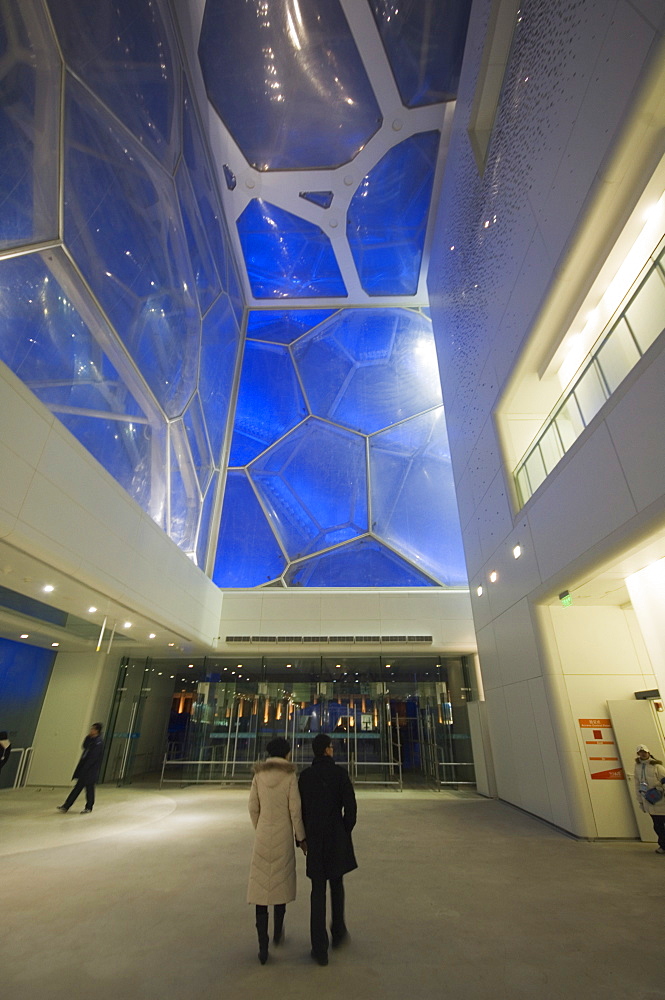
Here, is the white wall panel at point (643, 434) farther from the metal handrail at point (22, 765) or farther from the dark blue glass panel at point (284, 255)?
the dark blue glass panel at point (284, 255)

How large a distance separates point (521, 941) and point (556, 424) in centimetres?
594

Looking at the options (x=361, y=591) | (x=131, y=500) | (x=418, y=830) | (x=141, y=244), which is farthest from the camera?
(x=361, y=591)

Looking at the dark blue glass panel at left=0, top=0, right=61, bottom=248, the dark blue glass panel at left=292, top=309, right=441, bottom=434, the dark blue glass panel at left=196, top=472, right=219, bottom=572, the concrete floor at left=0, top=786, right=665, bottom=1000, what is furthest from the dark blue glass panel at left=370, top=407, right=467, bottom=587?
the dark blue glass panel at left=0, top=0, right=61, bottom=248

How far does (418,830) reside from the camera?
6.73 meters

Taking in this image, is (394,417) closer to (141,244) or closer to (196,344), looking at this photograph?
(196,344)

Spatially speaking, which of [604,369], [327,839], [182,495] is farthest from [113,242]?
[327,839]

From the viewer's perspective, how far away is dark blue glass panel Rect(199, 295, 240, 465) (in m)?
13.8

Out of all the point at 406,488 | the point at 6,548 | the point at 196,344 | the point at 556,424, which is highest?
the point at 196,344

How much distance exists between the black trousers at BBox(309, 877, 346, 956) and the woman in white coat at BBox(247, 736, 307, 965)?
155mm

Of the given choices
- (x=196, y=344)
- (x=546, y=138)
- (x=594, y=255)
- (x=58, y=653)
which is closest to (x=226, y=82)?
(x=196, y=344)

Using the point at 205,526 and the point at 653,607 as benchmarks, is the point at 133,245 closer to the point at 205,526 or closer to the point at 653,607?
the point at 205,526

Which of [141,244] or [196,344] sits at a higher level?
[196,344]

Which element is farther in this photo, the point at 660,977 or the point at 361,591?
the point at 361,591

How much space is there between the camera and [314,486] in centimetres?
1645
